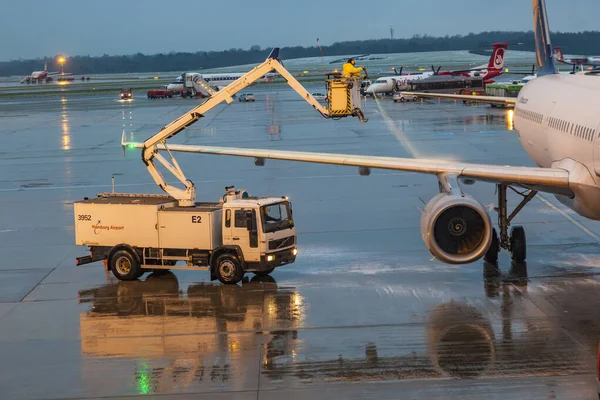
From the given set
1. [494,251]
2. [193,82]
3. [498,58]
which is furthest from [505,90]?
[494,251]

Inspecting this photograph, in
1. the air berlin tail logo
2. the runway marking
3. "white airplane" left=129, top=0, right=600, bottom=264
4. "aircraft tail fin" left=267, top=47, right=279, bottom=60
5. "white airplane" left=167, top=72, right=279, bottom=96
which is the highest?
the air berlin tail logo

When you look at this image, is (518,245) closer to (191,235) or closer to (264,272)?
(264,272)

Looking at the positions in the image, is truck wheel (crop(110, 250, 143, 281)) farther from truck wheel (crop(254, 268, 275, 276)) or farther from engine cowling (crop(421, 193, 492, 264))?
engine cowling (crop(421, 193, 492, 264))

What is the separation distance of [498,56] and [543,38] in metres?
81.1

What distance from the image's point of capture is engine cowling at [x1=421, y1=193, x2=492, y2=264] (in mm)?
19438

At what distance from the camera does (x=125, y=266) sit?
23766mm

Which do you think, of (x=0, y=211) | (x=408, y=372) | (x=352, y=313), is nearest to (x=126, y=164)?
(x=0, y=211)

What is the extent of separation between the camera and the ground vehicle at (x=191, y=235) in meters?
23.0

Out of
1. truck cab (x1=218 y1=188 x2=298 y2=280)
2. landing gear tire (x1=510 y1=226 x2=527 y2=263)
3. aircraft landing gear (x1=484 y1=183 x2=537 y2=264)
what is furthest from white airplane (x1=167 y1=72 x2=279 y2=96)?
landing gear tire (x1=510 y1=226 x2=527 y2=263)

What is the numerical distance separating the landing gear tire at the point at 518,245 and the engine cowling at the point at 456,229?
5.02 meters

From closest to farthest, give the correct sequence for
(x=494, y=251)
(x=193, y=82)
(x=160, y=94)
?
(x=494, y=251), (x=193, y=82), (x=160, y=94)

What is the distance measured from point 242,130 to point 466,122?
16.0 meters

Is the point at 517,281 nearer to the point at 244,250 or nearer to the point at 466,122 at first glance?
the point at 244,250

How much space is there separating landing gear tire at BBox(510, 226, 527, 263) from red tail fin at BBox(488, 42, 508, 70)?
A: 8714cm
